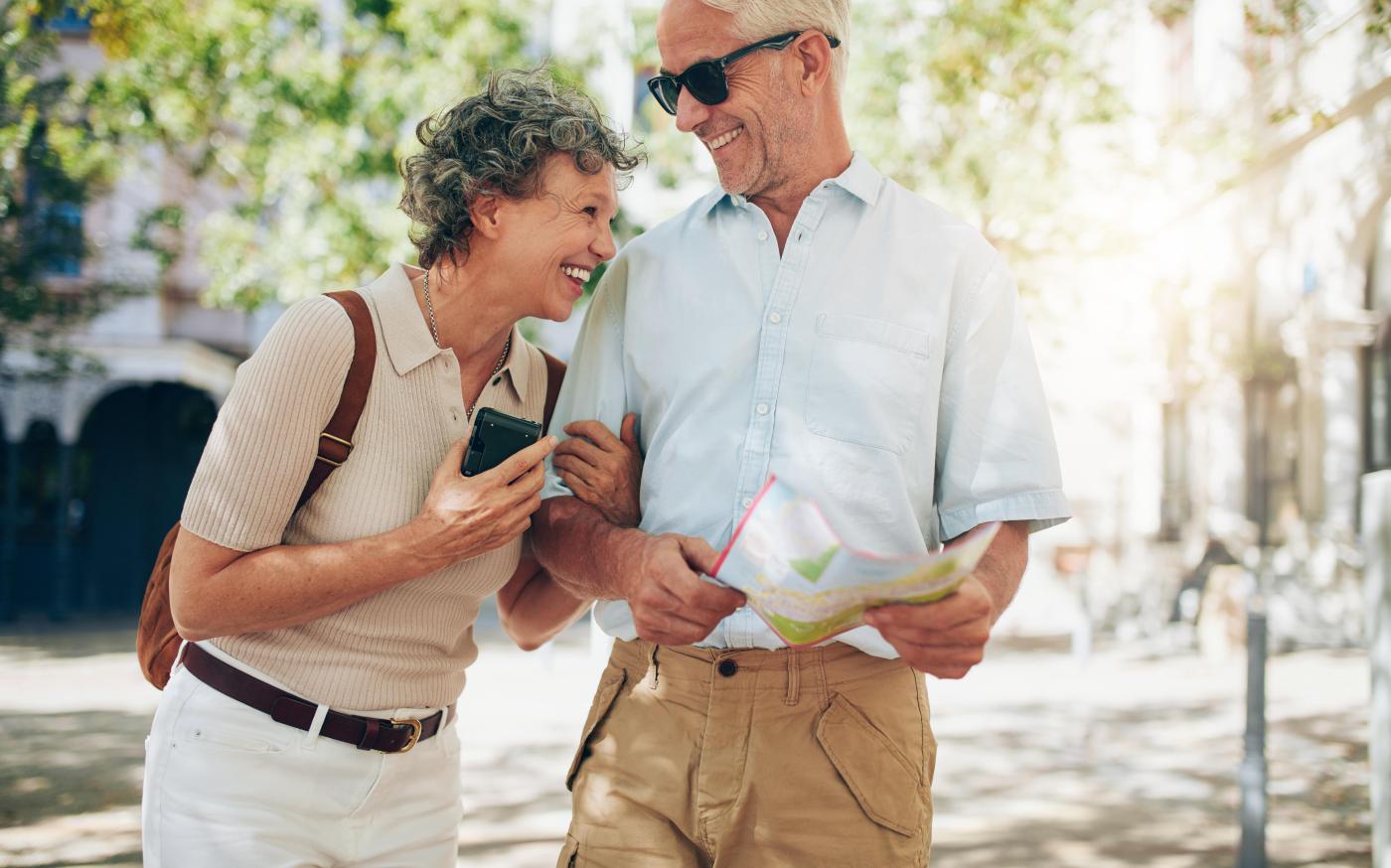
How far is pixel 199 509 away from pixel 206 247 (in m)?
13.1

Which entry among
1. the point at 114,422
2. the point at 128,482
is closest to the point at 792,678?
the point at 128,482

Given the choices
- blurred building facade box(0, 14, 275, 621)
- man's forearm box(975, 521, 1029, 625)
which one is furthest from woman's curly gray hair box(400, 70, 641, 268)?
blurred building facade box(0, 14, 275, 621)

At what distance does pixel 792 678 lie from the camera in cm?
229

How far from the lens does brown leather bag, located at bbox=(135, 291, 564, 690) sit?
2.35 m

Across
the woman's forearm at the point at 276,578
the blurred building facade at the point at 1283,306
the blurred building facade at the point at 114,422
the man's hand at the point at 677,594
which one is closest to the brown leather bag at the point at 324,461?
the woman's forearm at the point at 276,578

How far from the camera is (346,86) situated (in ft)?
43.1

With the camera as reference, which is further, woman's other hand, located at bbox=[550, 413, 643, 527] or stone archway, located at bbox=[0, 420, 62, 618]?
stone archway, located at bbox=[0, 420, 62, 618]

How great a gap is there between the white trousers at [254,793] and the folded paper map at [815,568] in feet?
3.19

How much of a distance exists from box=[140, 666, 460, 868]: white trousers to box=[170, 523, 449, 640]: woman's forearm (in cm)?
18

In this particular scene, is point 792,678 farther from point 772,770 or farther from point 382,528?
point 382,528

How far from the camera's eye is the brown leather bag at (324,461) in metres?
2.35

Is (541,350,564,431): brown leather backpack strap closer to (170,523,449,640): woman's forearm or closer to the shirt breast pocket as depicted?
(170,523,449,640): woman's forearm

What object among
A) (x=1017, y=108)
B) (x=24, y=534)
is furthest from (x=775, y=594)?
(x=24, y=534)

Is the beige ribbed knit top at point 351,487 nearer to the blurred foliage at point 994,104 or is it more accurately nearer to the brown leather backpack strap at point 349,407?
the brown leather backpack strap at point 349,407
